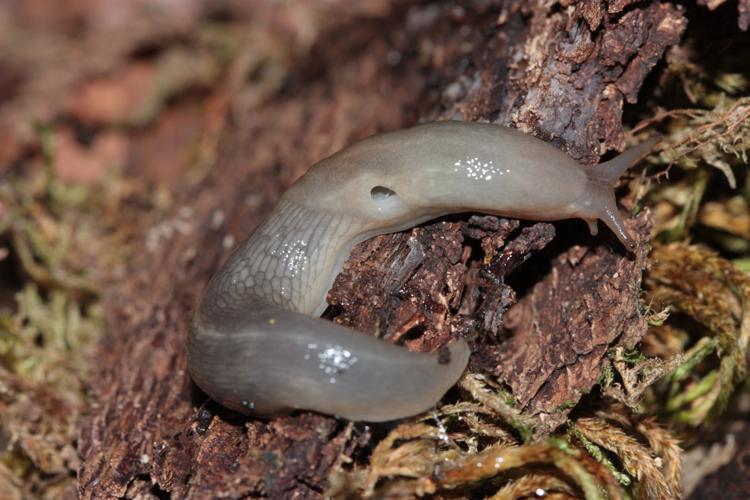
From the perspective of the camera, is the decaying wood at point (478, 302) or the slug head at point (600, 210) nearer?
the decaying wood at point (478, 302)

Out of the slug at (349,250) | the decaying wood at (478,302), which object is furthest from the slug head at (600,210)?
the decaying wood at (478,302)

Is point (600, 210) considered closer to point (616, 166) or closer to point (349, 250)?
point (616, 166)

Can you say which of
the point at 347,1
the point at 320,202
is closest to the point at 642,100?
the point at 320,202

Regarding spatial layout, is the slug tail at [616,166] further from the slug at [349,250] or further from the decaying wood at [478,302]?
the decaying wood at [478,302]

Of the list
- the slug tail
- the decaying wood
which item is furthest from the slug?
the decaying wood

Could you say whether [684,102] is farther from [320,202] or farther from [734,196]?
[320,202]
